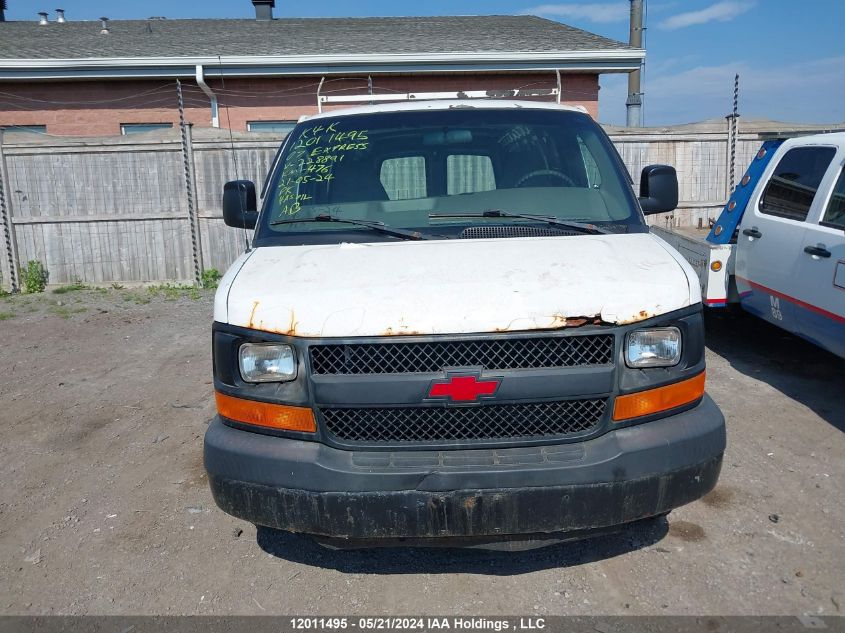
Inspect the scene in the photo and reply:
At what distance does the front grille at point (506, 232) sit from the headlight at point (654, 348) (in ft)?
2.64

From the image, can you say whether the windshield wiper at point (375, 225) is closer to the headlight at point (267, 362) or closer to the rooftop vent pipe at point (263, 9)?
the headlight at point (267, 362)

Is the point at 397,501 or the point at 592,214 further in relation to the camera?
the point at 592,214

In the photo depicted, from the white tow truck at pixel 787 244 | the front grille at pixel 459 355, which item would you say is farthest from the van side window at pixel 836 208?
the front grille at pixel 459 355

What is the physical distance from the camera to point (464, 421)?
280cm

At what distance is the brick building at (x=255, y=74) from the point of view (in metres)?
13.5

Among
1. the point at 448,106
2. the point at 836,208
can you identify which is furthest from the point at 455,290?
the point at 836,208

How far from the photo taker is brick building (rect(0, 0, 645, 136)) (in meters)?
13.5

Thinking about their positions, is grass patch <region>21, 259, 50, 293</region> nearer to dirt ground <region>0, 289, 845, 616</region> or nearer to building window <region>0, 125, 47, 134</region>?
building window <region>0, 125, 47, 134</region>

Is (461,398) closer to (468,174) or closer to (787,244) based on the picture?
(468,174)

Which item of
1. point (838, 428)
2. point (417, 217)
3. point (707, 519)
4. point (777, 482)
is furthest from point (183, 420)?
point (838, 428)

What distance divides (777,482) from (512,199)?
233cm

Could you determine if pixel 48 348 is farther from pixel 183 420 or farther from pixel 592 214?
pixel 592 214

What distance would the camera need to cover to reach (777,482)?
4234mm

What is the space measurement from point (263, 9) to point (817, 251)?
16.9 meters
